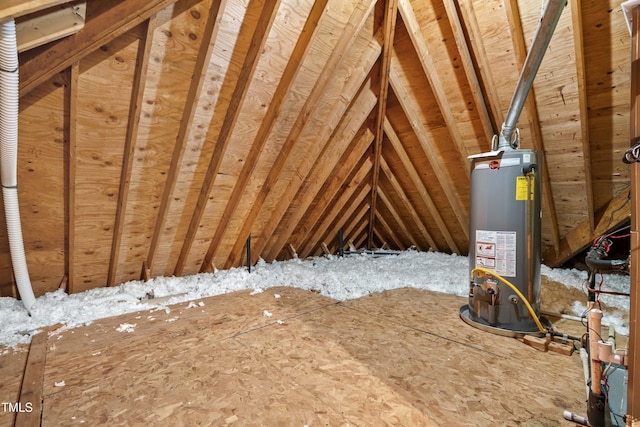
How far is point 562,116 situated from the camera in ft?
8.27

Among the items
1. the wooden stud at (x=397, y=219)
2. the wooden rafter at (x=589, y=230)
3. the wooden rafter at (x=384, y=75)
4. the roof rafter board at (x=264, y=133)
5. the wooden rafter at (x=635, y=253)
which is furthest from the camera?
the wooden stud at (x=397, y=219)

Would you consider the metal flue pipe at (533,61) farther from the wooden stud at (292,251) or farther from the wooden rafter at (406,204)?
the wooden stud at (292,251)

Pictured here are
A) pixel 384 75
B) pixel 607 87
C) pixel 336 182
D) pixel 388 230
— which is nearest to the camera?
pixel 607 87

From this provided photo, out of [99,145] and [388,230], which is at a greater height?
[99,145]

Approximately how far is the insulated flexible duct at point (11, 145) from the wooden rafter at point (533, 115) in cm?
292

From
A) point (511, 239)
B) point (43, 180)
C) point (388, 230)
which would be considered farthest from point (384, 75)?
point (388, 230)

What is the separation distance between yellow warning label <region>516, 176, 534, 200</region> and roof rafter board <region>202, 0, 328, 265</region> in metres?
1.74

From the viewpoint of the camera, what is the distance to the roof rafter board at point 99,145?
6.03 ft

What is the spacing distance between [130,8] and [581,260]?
5071mm

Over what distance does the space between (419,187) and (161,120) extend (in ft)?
9.89

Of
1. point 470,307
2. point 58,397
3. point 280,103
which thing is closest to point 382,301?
point 470,307

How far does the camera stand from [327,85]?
259 centimetres

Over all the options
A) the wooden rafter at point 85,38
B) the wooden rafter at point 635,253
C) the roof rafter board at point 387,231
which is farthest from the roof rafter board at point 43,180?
the roof rafter board at point 387,231

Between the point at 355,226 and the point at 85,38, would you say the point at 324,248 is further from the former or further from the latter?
the point at 85,38
